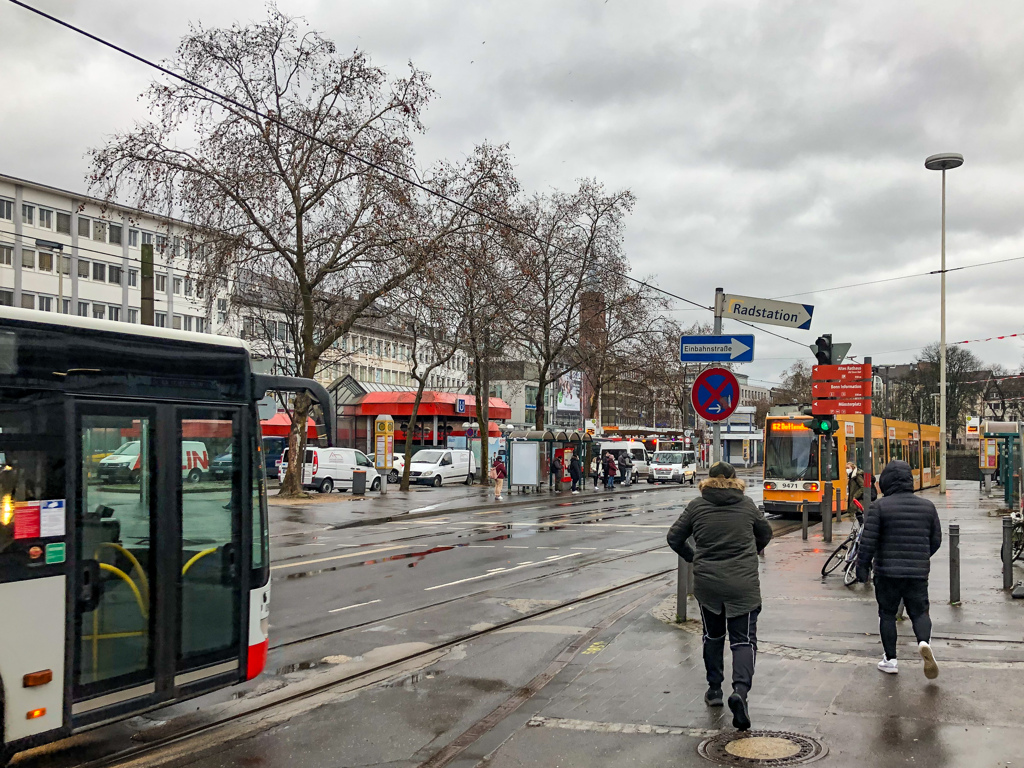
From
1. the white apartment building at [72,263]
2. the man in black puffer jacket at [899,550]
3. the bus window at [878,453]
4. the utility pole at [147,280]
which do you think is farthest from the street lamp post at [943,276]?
the white apartment building at [72,263]

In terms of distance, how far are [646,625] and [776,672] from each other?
226 cm

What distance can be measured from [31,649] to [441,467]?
38368 millimetres

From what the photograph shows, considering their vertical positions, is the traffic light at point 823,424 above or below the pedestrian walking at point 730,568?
above

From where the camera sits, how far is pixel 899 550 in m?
7.17

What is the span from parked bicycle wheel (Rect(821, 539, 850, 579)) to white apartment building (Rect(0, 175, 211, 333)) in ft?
155

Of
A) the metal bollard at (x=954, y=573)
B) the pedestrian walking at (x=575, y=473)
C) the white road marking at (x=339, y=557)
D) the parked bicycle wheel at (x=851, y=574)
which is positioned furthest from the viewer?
the pedestrian walking at (x=575, y=473)

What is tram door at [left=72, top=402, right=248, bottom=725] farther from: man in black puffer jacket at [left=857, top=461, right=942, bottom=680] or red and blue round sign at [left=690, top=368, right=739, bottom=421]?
red and blue round sign at [left=690, top=368, right=739, bottom=421]

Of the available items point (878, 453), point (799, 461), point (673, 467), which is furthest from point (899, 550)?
point (673, 467)

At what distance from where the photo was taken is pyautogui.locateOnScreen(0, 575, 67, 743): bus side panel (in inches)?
200

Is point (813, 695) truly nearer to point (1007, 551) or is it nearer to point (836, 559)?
point (1007, 551)

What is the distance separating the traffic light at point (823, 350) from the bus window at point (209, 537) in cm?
1316

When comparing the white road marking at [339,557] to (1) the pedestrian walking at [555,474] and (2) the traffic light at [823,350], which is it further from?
(1) the pedestrian walking at [555,474]

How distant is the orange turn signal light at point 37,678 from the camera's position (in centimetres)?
515

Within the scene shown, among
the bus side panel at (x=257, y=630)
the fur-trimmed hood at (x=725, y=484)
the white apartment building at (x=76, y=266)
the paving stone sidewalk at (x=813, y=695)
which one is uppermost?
the white apartment building at (x=76, y=266)
